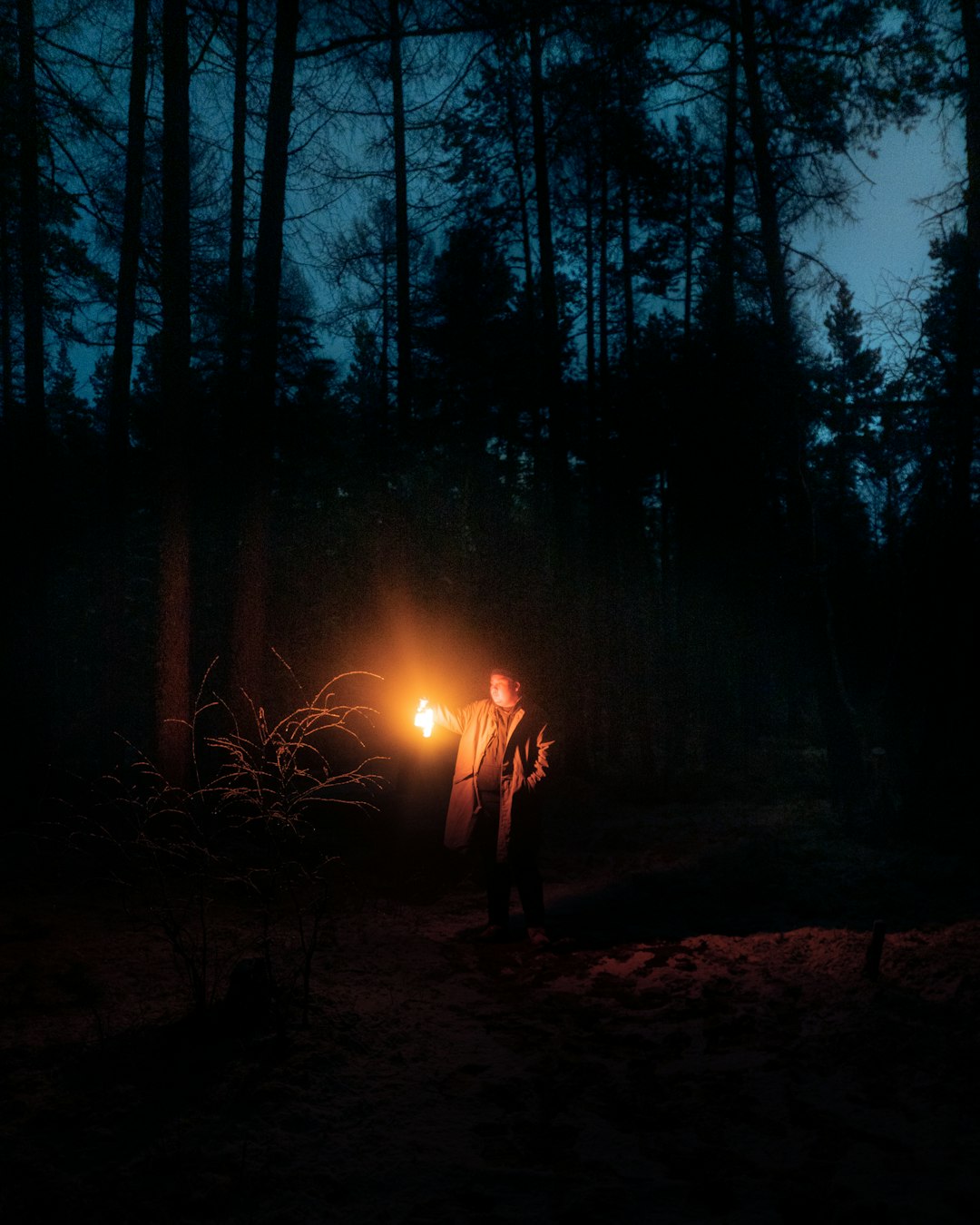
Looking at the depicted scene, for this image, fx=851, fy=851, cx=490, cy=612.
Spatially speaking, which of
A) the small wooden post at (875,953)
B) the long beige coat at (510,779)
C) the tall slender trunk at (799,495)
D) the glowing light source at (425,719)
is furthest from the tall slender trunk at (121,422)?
the small wooden post at (875,953)

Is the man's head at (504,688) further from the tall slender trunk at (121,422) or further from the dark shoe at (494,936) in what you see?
the tall slender trunk at (121,422)

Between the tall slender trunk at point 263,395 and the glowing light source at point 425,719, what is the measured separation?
12.0ft

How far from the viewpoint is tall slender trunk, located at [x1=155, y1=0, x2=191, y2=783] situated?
927 cm

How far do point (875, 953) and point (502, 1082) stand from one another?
260 cm

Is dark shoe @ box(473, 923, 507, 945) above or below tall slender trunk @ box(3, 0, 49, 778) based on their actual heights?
below

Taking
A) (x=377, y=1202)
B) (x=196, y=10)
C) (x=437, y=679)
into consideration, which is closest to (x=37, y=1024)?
(x=377, y=1202)

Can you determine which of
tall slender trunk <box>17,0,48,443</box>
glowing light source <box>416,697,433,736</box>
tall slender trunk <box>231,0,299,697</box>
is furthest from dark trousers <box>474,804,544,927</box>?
tall slender trunk <box>17,0,48,443</box>

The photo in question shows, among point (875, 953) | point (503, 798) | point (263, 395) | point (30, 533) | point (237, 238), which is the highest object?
point (237, 238)

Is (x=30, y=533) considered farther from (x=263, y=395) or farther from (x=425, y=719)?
(x=425, y=719)

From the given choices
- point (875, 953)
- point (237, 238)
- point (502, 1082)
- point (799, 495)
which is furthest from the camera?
point (237, 238)

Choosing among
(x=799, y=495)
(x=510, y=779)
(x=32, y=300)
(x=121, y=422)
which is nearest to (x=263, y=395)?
(x=121, y=422)

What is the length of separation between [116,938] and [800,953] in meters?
5.11

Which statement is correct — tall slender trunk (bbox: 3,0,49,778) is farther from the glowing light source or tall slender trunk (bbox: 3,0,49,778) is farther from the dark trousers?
the dark trousers

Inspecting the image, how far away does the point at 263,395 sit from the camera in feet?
33.7
